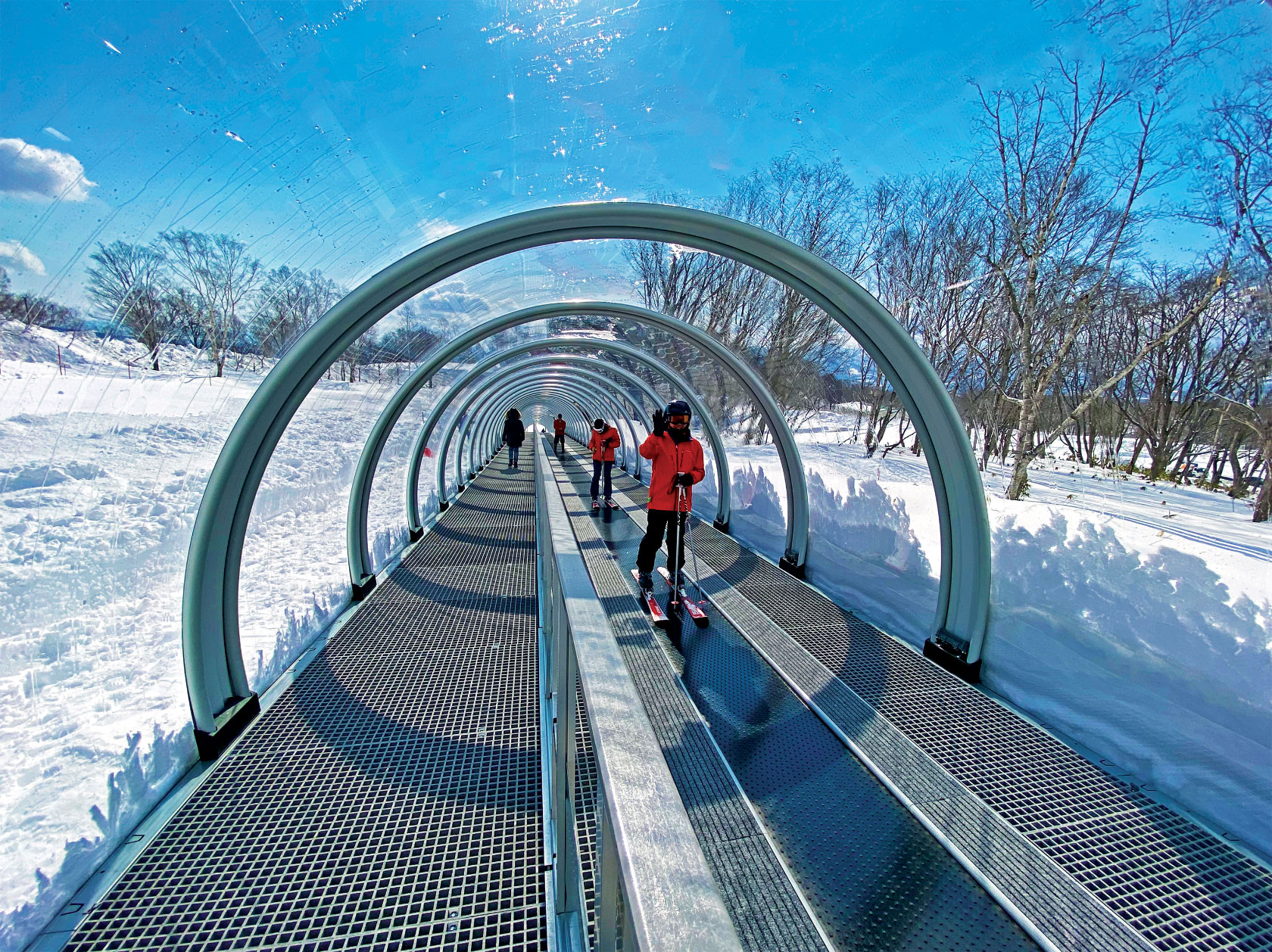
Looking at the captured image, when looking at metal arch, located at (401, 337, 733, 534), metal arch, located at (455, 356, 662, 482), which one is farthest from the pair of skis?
metal arch, located at (455, 356, 662, 482)

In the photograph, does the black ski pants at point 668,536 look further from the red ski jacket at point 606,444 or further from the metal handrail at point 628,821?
the red ski jacket at point 606,444

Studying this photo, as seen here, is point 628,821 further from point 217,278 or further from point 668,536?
point 668,536

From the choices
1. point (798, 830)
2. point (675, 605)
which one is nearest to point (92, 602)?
point (675, 605)

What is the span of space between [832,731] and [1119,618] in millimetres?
2399

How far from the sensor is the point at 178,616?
169 inches

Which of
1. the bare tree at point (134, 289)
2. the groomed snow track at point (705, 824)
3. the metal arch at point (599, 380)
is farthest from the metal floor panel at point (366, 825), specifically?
the metal arch at point (599, 380)

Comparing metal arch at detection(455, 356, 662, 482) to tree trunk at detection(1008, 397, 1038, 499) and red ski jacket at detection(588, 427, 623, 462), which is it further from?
tree trunk at detection(1008, 397, 1038, 499)

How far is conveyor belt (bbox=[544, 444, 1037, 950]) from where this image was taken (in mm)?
2270

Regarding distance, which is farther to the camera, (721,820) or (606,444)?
(606,444)

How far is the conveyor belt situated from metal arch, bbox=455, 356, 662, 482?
25.7 ft

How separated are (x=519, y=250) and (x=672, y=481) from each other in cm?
248

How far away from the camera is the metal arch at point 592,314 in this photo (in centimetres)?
595

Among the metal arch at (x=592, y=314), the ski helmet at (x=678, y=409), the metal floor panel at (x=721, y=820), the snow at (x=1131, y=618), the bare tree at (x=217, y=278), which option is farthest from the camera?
the metal arch at (x=592, y=314)

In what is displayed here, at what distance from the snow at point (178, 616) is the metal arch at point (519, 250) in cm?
31
